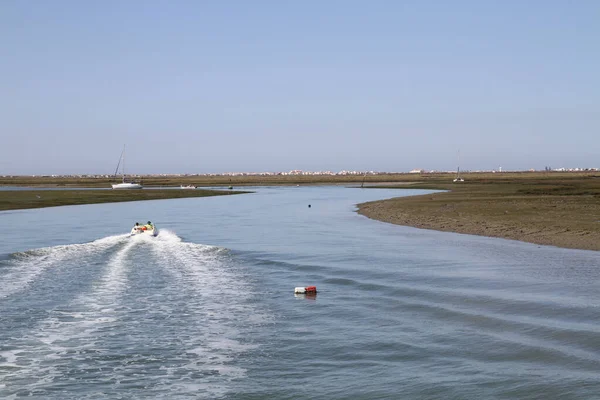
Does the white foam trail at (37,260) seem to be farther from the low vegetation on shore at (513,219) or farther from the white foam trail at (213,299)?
the low vegetation on shore at (513,219)

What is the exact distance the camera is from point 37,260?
36.7 m

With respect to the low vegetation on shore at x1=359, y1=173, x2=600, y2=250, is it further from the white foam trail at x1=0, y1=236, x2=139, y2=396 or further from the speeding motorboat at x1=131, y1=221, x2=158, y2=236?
the white foam trail at x1=0, y1=236, x2=139, y2=396

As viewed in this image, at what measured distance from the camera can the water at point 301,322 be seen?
15.7m

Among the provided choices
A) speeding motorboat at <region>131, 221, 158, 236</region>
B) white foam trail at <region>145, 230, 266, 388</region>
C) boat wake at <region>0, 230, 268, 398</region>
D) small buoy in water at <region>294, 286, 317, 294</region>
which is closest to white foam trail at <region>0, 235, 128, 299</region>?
boat wake at <region>0, 230, 268, 398</region>

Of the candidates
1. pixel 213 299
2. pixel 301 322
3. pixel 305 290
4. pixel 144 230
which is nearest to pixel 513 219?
pixel 144 230

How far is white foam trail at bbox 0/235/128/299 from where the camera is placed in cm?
2897

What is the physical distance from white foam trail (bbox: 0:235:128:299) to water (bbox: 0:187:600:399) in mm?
145

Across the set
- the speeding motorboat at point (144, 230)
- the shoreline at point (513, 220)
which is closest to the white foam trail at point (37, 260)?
the speeding motorboat at point (144, 230)

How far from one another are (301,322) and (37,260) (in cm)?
2155

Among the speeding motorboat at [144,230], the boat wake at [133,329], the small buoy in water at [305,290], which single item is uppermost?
the speeding motorboat at [144,230]

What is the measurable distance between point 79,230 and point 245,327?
39.2 meters

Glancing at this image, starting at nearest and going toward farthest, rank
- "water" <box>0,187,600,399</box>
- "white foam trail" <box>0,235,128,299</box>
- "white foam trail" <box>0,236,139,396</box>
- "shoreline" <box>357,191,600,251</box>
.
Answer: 1. "water" <box>0,187,600,399</box>
2. "white foam trail" <box>0,236,139,396</box>
3. "white foam trail" <box>0,235,128,299</box>
4. "shoreline" <box>357,191,600,251</box>

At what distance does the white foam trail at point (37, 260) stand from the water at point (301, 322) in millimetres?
145

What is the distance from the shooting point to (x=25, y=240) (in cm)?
4706
